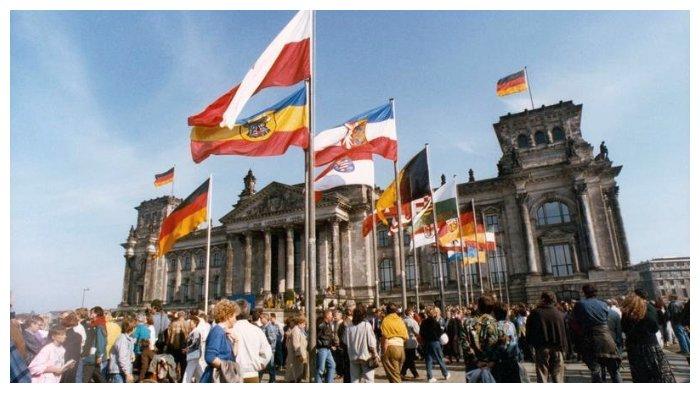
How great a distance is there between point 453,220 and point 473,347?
58.8 feet

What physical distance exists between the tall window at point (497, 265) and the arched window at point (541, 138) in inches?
428

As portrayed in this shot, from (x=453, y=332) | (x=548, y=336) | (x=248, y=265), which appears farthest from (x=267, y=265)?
(x=548, y=336)

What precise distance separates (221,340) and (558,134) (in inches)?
1584

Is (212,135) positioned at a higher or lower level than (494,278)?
higher

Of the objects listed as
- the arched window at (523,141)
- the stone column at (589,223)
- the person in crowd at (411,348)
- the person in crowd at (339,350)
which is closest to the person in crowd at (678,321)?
the person in crowd at (411,348)

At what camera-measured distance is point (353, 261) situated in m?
44.4

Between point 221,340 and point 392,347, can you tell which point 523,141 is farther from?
point 221,340

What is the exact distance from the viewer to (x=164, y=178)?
Answer: 33188mm

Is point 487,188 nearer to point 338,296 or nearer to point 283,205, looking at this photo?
point 338,296

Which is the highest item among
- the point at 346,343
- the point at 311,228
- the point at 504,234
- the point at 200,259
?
the point at 200,259

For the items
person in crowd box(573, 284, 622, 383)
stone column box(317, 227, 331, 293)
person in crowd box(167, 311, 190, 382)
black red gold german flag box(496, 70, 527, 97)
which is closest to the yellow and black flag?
person in crowd box(167, 311, 190, 382)

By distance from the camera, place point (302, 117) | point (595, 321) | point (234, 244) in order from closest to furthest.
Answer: point (595, 321), point (302, 117), point (234, 244)

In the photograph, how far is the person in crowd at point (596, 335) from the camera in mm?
8047
